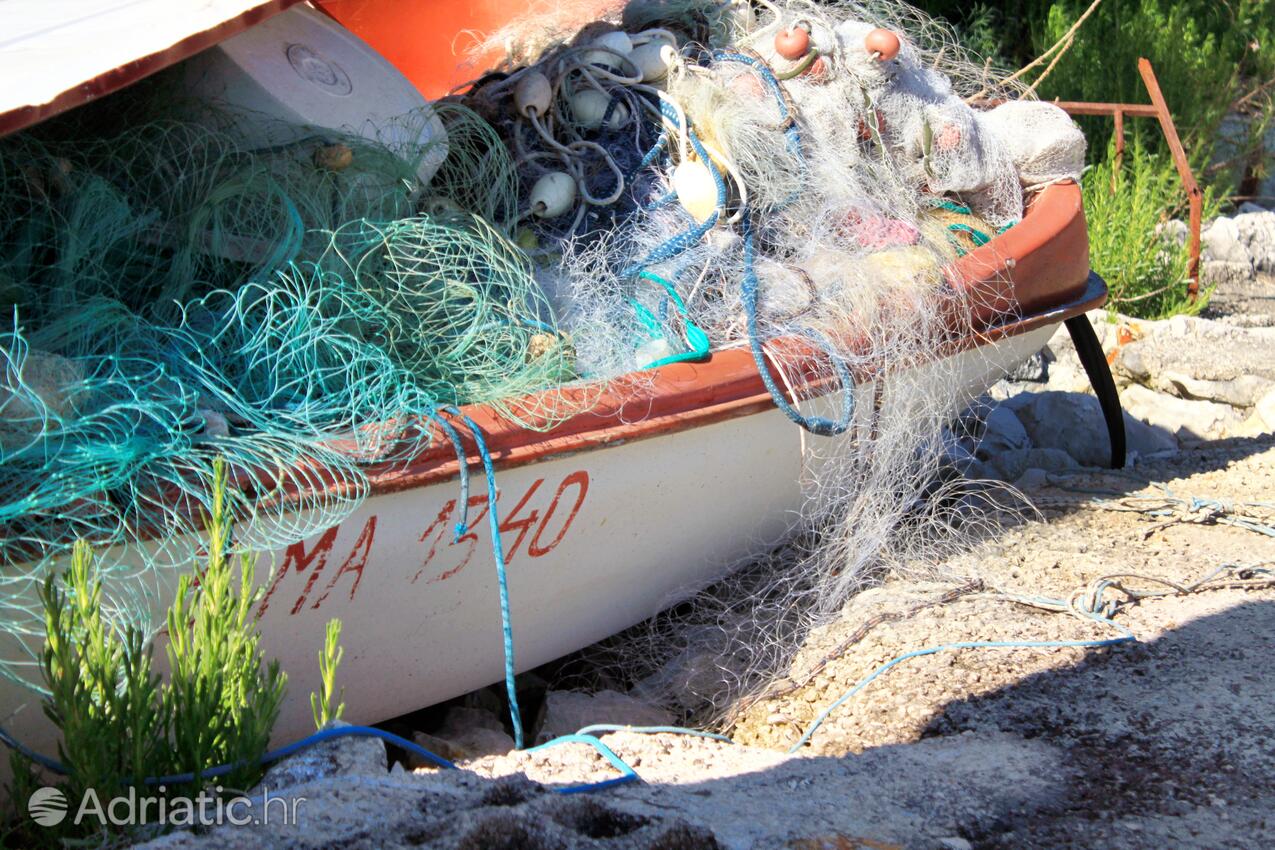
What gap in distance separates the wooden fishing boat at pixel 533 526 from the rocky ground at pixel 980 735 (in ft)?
0.79

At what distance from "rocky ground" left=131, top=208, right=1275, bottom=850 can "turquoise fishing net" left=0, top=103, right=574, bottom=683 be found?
0.59 metres

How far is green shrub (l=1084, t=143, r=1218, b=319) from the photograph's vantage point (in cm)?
706

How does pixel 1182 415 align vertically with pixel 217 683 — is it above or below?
below

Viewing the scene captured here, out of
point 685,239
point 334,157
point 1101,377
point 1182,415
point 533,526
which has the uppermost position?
point 334,157

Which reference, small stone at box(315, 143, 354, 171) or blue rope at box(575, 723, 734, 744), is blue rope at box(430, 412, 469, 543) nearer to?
blue rope at box(575, 723, 734, 744)

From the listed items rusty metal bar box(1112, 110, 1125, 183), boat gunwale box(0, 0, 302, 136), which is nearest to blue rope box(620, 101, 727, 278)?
boat gunwale box(0, 0, 302, 136)

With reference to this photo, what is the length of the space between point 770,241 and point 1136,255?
4.03m

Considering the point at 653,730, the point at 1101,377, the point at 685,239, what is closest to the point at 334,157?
the point at 685,239

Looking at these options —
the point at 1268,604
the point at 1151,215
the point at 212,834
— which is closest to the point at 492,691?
the point at 212,834

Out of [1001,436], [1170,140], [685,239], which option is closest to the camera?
[685,239]

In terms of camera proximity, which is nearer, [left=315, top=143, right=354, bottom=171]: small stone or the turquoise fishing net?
the turquoise fishing net

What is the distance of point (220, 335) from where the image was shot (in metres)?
2.66

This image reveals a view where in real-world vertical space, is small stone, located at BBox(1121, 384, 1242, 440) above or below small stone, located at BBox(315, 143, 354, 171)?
below

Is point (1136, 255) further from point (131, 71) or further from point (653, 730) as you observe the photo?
point (131, 71)
